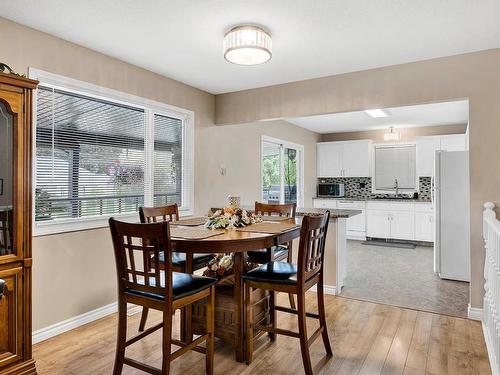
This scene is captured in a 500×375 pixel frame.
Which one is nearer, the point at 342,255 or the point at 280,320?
the point at 280,320

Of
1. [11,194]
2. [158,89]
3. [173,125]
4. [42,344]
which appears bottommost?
[42,344]

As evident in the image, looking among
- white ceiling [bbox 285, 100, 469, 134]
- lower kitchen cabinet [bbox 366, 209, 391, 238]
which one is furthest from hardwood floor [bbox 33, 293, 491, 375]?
lower kitchen cabinet [bbox 366, 209, 391, 238]

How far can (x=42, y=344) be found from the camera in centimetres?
Result: 256

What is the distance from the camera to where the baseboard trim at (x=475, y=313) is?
2949mm

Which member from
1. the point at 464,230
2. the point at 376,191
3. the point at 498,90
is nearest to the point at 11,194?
the point at 498,90

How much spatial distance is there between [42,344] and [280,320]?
1842 mm

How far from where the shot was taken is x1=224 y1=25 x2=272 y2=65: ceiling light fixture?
2457mm

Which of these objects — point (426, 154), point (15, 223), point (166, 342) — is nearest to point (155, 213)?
point (15, 223)

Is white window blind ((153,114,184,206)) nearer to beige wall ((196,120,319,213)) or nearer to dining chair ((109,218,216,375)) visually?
beige wall ((196,120,319,213))

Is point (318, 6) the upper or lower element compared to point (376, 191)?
upper

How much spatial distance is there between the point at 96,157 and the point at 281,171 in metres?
3.72

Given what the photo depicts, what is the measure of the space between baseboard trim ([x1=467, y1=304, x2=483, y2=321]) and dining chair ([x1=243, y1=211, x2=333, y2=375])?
148 cm

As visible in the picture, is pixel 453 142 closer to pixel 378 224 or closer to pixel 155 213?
pixel 378 224

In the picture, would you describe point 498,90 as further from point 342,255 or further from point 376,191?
point 376,191
